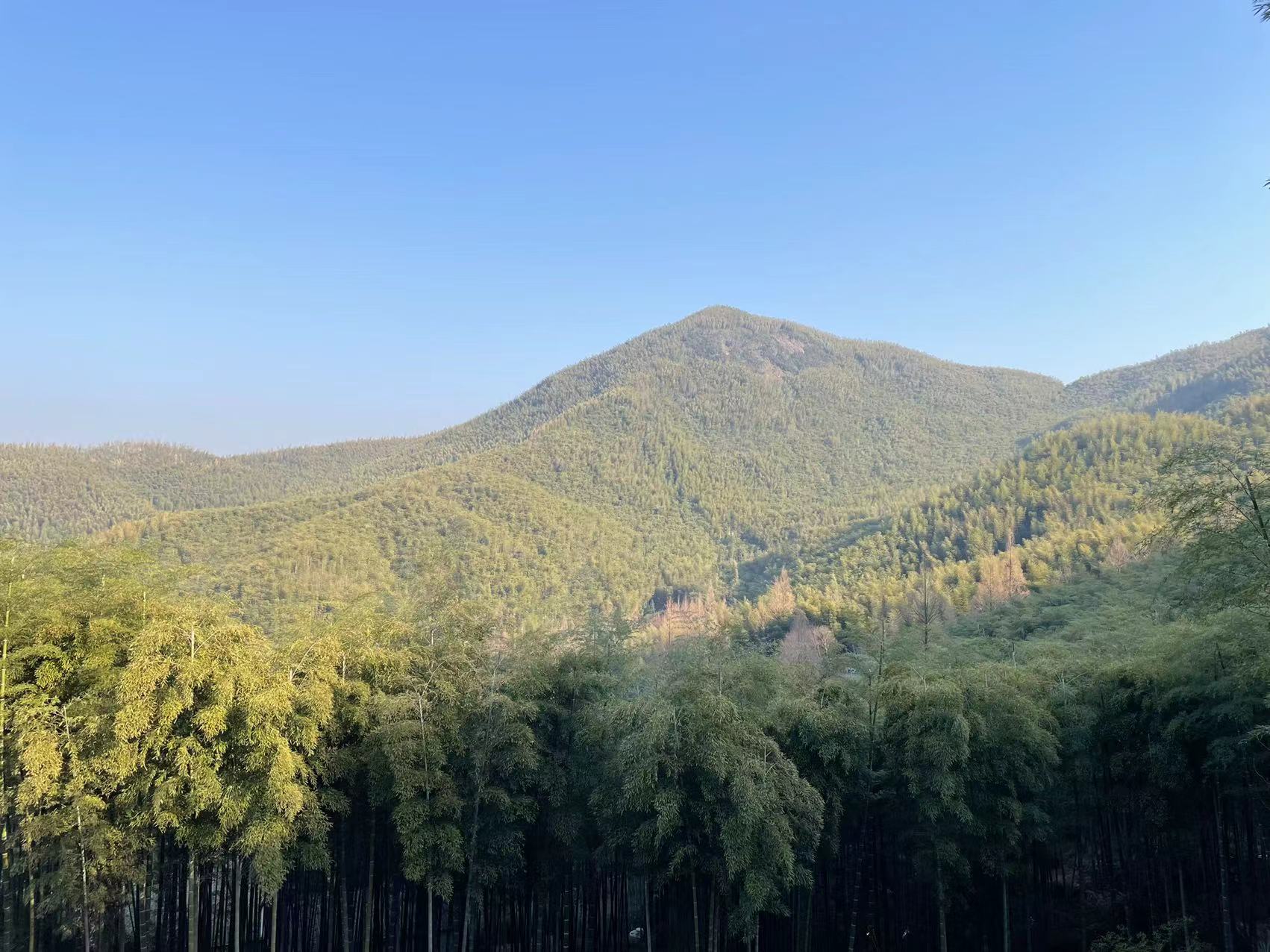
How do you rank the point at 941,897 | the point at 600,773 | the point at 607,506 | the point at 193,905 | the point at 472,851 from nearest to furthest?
the point at 193,905
the point at 472,851
the point at 600,773
the point at 941,897
the point at 607,506

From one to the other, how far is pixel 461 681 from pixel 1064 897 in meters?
15.4

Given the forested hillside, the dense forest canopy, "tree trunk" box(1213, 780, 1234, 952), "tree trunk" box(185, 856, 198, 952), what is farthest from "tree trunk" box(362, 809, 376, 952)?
the forested hillside

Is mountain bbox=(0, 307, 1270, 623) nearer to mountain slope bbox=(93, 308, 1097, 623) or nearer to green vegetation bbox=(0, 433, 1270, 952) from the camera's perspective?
mountain slope bbox=(93, 308, 1097, 623)

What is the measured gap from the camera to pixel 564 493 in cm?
13438

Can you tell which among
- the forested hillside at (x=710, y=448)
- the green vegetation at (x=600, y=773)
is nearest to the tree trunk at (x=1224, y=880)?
the green vegetation at (x=600, y=773)

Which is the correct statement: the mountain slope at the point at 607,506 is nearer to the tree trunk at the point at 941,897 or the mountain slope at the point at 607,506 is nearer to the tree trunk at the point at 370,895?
the tree trunk at the point at 370,895

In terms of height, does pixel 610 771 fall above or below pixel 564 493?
below

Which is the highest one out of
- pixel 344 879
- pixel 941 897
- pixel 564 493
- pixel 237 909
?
pixel 564 493

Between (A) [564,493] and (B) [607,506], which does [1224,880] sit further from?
(A) [564,493]

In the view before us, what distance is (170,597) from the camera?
13.2 meters

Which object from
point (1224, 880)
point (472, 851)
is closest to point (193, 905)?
point (472, 851)

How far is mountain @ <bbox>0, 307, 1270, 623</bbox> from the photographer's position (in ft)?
262

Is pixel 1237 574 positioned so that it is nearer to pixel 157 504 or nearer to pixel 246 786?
pixel 246 786

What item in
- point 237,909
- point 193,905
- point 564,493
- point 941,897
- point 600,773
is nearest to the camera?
point 193,905
